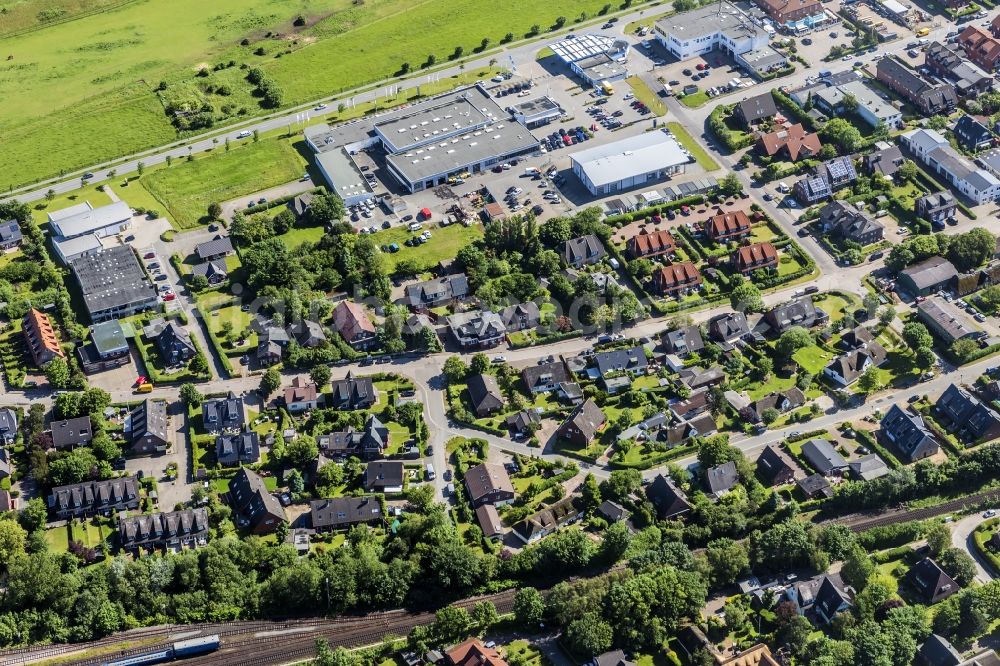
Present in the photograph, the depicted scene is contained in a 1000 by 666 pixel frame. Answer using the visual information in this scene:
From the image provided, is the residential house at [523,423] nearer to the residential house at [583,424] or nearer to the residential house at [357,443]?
the residential house at [583,424]

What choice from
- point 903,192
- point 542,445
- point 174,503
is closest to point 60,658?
point 174,503

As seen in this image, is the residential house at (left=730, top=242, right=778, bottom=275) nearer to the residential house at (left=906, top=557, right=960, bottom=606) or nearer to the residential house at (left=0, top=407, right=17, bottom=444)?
the residential house at (left=906, top=557, right=960, bottom=606)

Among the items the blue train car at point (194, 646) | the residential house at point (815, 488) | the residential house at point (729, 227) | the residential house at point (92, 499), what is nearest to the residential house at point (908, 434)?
the residential house at point (815, 488)

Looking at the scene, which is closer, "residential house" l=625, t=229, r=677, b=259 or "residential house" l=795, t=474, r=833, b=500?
"residential house" l=795, t=474, r=833, b=500

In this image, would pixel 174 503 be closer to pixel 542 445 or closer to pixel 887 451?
pixel 542 445

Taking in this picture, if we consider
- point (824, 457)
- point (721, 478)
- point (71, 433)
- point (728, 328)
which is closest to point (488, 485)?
point (721, 478)

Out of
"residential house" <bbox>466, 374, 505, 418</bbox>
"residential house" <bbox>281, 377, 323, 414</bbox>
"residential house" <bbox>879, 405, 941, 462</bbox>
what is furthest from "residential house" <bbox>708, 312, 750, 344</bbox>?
"residential house" <bbox>281, 377, 323, 414</bbox>
